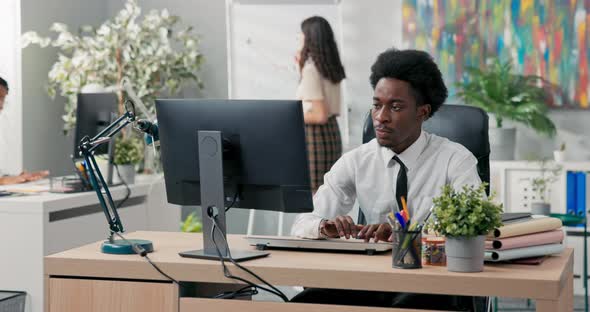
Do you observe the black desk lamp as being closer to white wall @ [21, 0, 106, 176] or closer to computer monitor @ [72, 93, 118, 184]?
computer monitor @ [72, 93, 118, 184]

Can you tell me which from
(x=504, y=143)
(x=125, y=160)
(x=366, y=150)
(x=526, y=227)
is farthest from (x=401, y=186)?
(x=504, y=143)

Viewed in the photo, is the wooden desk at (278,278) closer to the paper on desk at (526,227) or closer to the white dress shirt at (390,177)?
the paper on desk at (526,227)

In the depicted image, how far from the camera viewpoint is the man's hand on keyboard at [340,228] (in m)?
2.43

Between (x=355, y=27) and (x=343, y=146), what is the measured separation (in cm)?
81

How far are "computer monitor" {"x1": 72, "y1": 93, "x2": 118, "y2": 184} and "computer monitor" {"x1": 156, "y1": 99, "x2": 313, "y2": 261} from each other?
79.4 inches

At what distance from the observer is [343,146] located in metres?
5.81

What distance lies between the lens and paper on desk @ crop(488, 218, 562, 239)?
84.7 inches

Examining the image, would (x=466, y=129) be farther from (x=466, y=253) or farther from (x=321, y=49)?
(x=321, y=49)

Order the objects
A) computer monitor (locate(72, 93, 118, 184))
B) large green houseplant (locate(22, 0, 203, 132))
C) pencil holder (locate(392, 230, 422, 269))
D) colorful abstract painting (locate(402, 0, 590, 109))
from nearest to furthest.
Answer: pencil holder (locate(392, 230, 422, 269)) → computer monitor (locate(72, 93, 118, 184)) → colorful abstract painting (locate(402, 0, 590, 109)) → large green houseplant (locate(22, 0, 203, 132))

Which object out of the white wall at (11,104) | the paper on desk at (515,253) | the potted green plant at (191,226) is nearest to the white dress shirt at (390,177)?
the paper on desk at (515,253)

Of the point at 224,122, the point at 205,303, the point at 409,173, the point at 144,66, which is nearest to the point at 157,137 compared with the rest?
the point at 224,122

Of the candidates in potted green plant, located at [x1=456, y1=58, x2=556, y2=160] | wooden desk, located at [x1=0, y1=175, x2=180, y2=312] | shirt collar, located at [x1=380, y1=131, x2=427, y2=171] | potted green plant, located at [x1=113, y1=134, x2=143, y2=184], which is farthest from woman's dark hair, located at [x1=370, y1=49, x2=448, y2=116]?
potted green plant, located at [x1=456, y1=58, x2=556, y2=160]

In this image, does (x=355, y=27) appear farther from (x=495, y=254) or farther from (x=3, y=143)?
(x=495, y=254)

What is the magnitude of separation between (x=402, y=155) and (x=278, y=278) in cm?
73
